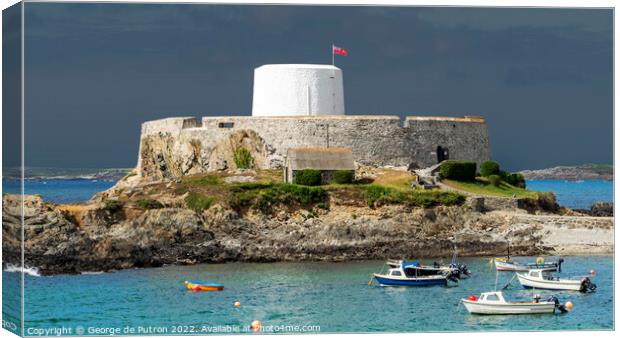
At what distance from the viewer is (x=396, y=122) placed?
155 feet

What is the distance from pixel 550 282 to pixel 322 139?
45.1 feet

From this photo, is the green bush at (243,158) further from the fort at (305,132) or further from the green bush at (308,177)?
the green bush at (308,177)

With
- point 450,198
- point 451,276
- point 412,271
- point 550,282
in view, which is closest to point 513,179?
point 450,198

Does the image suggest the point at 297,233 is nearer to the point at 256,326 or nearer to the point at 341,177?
the point at 341,177

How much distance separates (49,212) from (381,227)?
9.80 meters

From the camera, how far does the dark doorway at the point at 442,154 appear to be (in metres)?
48.3

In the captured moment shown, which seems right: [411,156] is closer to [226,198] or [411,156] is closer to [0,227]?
[226,198]

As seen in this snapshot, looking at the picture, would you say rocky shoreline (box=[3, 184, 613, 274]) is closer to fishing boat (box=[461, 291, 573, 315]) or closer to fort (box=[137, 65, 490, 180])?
fort (box=[137, 65, 490, 180])

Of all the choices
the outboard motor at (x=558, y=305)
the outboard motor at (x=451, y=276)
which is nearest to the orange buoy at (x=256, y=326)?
the outboard motor at (x=558, y=305)

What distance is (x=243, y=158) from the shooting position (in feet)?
153

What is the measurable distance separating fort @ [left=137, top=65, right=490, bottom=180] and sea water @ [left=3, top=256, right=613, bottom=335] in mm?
8773

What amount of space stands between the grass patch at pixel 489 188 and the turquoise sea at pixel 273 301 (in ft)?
18.6

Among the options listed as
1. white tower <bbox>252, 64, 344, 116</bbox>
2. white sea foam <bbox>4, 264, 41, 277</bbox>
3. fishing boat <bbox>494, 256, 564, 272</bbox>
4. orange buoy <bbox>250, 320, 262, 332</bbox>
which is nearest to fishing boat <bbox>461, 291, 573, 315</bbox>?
orange buoy <bbox>250, 320, 262, 332</bbox>

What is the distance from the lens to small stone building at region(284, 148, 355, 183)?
43.7 m
